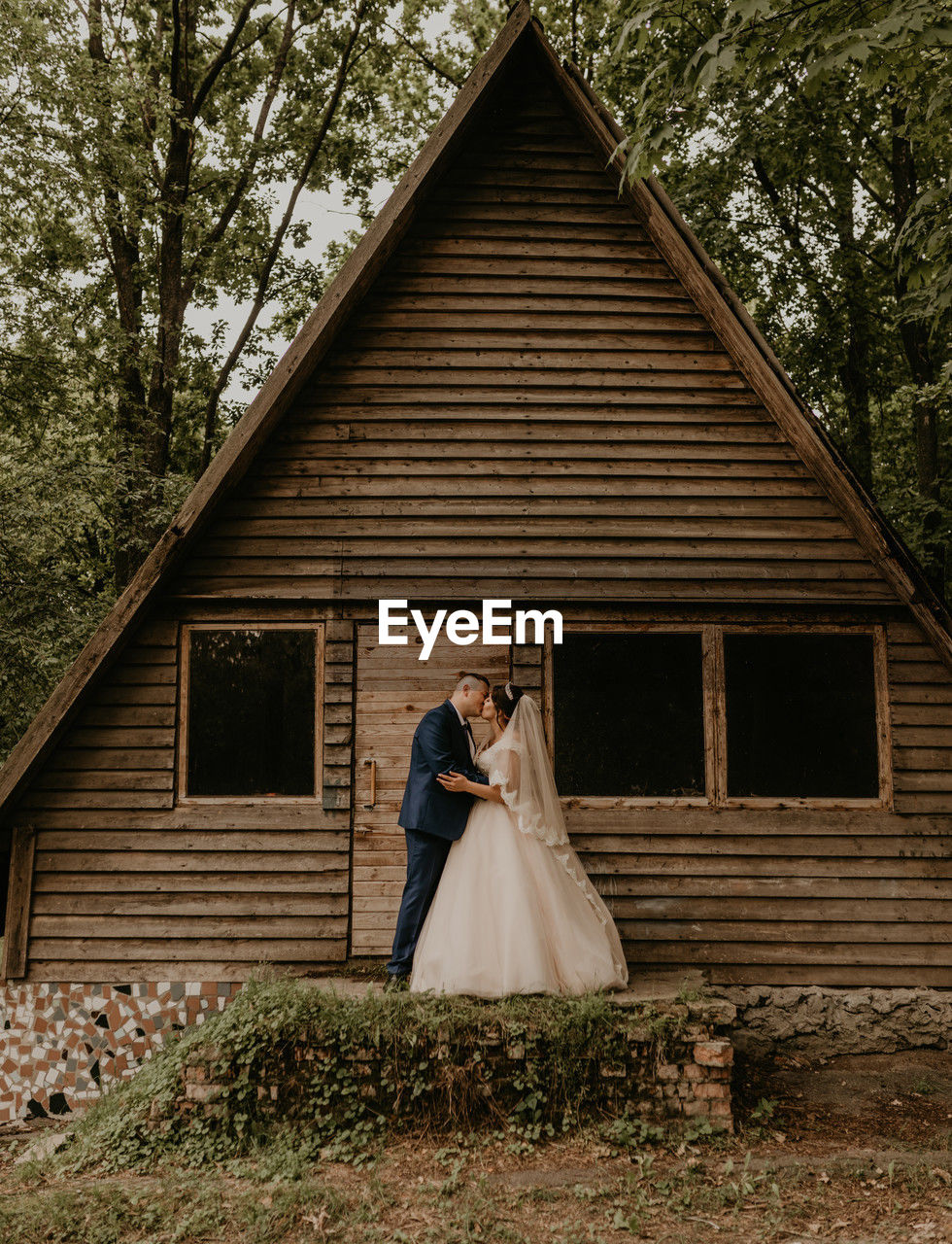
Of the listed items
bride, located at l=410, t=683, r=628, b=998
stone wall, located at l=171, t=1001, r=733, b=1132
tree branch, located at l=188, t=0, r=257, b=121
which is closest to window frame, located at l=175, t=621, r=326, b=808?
bride, located at l=410, t=683, r=628, b=998

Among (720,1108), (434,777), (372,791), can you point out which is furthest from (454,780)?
(720,1108)

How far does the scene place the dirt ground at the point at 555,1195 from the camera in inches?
169

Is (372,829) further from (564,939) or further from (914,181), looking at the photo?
(914,181)

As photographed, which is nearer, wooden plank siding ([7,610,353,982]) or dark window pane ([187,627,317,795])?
wooden plank siding ([7,610,353,982])

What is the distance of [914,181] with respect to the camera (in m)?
12.4

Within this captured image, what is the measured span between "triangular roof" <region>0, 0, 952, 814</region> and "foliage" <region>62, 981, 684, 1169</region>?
8.22 ft

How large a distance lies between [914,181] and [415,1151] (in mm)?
13266

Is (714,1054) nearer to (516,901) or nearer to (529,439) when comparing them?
(516,901)

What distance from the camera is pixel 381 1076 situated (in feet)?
17.4

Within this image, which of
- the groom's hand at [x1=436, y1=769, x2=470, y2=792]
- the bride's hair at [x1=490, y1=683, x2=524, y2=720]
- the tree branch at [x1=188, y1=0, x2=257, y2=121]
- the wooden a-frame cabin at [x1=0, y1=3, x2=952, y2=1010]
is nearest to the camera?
the groom's hand at [x1=436, y1=769, x2=470, y2=792]

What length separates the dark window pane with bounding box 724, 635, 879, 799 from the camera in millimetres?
6863

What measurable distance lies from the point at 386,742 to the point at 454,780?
107 cm

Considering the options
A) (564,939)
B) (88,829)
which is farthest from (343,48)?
(564,939)

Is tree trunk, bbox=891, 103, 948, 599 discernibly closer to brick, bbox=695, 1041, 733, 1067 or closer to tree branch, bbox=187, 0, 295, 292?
brick, bbox=695, 1041, 733, 1067
